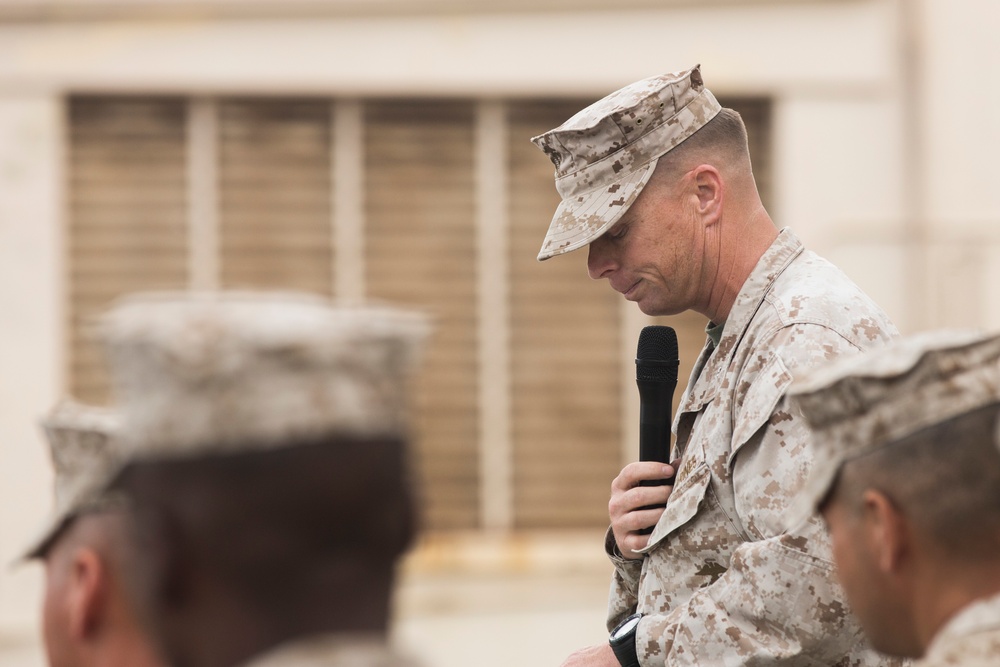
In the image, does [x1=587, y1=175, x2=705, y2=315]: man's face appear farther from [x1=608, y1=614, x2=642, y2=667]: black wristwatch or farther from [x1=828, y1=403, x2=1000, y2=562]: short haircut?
[x1=828, y1=403, x2=1000, y2=562]: short haircut

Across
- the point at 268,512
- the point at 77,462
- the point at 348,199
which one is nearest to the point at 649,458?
the point at 77,462

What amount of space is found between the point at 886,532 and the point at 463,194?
542 centimetres

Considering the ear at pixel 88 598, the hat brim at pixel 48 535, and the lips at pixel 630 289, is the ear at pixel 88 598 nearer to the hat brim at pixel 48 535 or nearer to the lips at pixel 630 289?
the hat brim at pixel 48 535

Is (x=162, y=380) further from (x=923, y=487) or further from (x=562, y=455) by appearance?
(x=562, y=455)

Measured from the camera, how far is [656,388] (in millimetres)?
2674

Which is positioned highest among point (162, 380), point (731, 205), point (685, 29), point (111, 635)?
point (685, 29)

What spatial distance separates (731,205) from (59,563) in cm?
153

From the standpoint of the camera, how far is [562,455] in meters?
6.98

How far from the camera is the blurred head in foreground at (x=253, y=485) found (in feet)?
4.57

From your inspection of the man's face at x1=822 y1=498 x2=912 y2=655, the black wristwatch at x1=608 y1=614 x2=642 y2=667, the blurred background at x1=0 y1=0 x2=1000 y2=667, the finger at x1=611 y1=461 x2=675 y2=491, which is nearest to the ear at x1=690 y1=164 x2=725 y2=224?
the finger at x1=611 y1=461 x2=675 y2=491

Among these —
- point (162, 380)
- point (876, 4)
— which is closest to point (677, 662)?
point (162, 380)

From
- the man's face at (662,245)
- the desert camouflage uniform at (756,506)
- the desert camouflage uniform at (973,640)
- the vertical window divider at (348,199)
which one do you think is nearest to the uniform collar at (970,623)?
the desert camouflage uniform at (973,640)

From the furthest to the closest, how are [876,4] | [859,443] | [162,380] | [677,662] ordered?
[876,4] < [677,662] < [859,443] < [162,380]

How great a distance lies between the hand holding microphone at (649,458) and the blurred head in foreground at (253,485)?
1.12 metres
